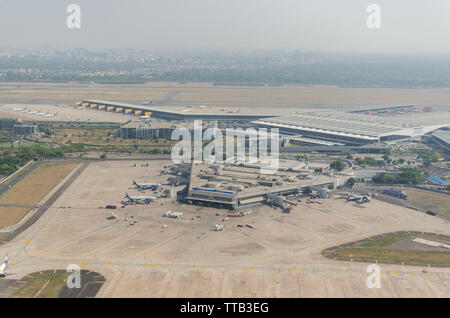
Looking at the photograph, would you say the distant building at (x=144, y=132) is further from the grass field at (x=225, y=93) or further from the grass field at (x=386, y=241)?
the grass field at (x=386, y=241)

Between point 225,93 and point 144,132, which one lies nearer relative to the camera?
point 144,132

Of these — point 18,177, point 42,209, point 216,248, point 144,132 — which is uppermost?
point 144,132

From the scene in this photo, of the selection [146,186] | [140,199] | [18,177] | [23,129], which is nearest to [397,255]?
[140,199]

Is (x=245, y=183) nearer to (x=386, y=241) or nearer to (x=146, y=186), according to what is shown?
(x=146, y=186)

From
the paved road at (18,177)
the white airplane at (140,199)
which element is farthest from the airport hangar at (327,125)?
the paved road at (18,177)

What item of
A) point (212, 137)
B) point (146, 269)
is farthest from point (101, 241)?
point (212, 137)
